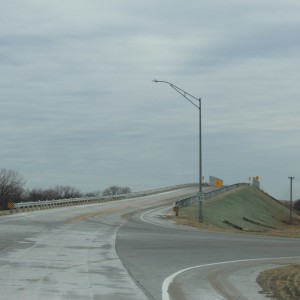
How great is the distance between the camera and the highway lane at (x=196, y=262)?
1189 centimetres

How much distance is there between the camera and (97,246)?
21.0 meters

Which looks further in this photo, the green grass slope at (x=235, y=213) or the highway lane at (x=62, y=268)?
the green grass slope at (x=235, y=213)

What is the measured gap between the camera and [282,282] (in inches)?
527

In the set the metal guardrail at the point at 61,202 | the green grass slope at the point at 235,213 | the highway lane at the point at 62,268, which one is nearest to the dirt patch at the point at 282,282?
the highway lane at the point at 62,268

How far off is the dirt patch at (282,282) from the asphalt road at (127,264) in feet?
1.03

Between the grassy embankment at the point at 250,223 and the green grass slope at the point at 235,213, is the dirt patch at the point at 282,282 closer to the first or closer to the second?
the grassy embankment at the point at 250,223

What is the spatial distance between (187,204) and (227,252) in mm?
31843

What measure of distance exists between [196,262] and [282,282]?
4.46 m

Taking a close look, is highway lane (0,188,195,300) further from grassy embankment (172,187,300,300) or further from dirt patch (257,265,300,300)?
grassy embankment (172,187,300,300)

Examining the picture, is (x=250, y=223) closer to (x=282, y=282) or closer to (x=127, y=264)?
(x=127, y=264)

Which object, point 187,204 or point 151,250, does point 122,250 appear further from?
point 187,204

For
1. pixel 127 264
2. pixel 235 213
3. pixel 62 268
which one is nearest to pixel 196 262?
pixel 127 264

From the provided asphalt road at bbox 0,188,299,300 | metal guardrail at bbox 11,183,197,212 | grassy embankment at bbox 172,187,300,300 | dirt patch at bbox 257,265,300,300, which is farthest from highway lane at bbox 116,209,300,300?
metal guardrail at bbox 11,183,197,212

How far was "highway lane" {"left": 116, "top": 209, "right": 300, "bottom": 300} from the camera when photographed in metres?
11.9
